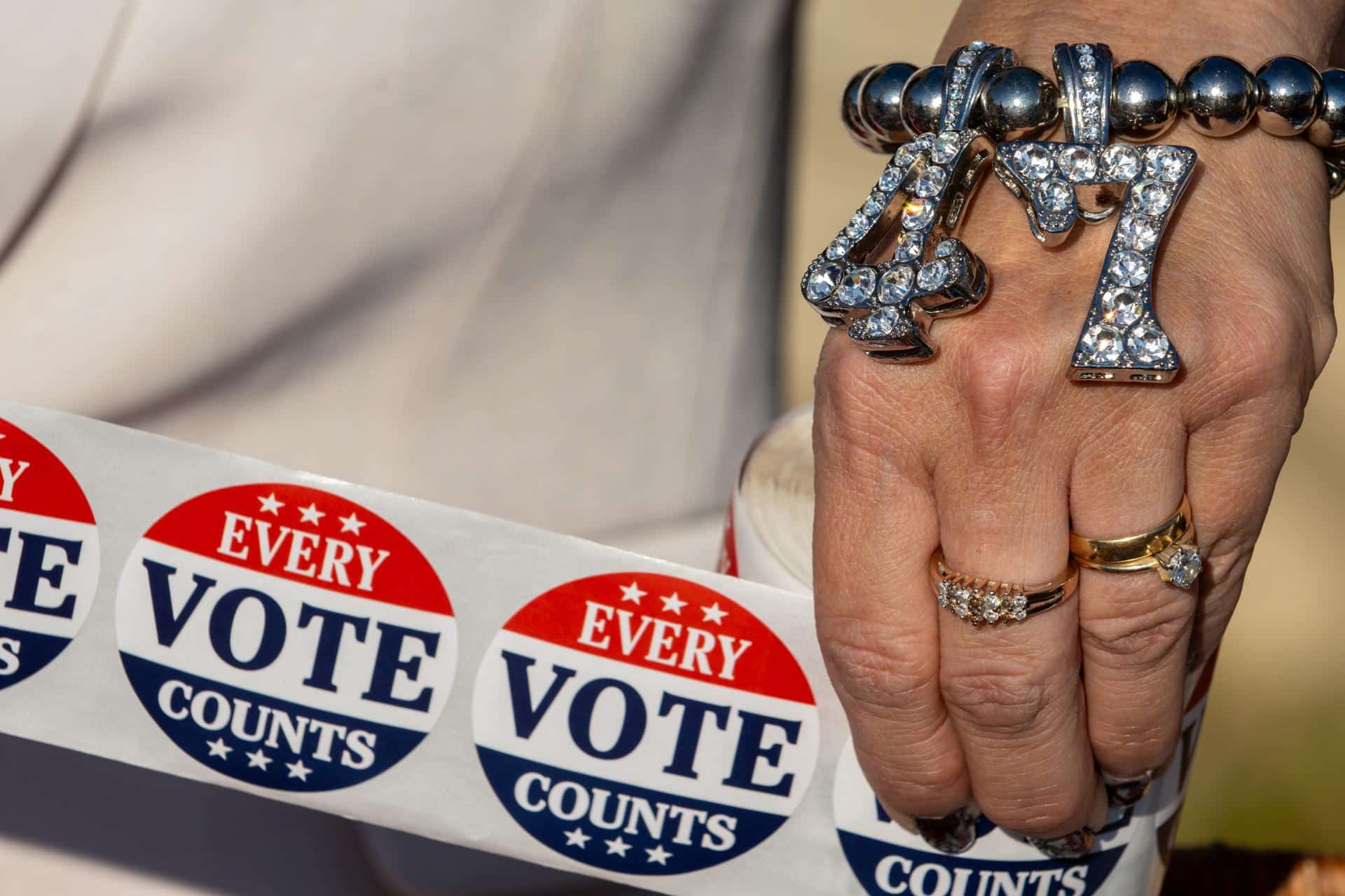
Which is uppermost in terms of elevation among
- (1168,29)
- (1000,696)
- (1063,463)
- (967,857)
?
(1168,29)

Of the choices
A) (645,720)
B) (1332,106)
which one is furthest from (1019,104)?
(645,720)

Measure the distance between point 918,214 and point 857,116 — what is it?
12cm

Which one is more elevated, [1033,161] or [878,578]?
[1033,161]

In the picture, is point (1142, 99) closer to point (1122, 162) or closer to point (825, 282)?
point (1122, 162)

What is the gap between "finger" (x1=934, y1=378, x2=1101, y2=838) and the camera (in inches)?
21.1

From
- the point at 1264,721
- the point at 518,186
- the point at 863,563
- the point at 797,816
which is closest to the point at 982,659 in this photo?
the point at 863,563

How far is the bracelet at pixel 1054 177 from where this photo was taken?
1.70 feet

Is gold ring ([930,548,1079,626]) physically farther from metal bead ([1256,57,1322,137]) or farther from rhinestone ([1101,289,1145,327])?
metal bead ([1256,57,1322,137])

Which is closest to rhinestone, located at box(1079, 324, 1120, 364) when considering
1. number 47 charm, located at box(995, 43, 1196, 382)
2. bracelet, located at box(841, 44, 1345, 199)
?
number 47 charm, located at box(995, 43, 1196, 382)

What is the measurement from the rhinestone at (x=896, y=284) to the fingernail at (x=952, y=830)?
0.28 metres

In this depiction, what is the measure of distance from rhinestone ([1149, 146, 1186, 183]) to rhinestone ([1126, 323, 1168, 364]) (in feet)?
0.24

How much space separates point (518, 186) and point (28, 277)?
0.30m

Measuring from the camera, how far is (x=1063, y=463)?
0.54 meters

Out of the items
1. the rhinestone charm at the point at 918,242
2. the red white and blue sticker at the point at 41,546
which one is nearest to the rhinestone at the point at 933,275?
the rhinestone charm at the point at 918,242
